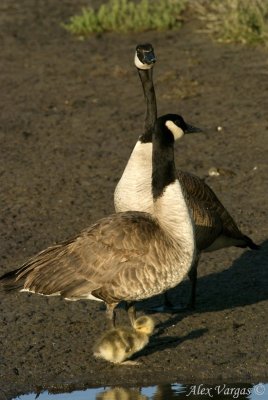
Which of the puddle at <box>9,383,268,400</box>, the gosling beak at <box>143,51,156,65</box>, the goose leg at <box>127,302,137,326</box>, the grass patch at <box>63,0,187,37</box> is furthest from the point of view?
the grass patch at <box>63,0,187,37</box>

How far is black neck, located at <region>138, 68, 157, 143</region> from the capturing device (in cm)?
909

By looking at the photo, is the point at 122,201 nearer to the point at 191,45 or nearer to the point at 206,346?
the point at 206,346

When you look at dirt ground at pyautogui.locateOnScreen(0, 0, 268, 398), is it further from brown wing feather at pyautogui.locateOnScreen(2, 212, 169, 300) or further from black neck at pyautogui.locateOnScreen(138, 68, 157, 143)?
black neck at pyautogui.locateOnScreen(138, 68, 157, 143)

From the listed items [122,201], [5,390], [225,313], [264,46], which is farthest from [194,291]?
[264,46]

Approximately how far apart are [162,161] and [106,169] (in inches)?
151

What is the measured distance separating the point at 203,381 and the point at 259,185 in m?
4.08

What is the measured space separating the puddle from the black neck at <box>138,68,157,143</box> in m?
2.51

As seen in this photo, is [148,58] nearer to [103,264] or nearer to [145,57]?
[145,57]

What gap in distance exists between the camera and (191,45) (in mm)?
15961

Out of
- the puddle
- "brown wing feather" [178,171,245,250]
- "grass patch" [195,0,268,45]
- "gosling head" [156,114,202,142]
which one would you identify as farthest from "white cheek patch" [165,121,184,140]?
"grass patch" [195,0,268,45]

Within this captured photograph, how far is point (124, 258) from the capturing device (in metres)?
7.47

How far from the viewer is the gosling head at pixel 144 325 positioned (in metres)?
7.58

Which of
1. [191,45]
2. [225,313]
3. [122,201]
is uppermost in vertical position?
[122,201]

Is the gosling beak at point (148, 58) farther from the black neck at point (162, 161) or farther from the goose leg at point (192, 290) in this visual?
the goose leg at point (192, 290)
